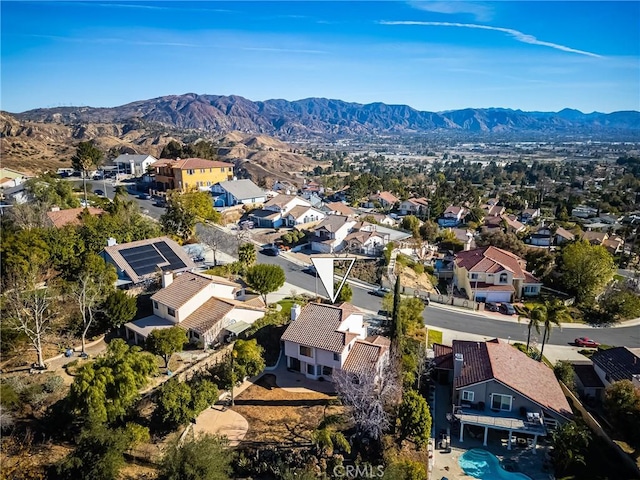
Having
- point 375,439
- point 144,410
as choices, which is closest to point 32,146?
point 144,410

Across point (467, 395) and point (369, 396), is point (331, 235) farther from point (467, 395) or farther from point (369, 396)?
point (369, 396)

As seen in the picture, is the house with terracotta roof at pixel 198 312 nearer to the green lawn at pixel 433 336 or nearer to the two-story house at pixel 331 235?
the green lawn at pixel 433 336

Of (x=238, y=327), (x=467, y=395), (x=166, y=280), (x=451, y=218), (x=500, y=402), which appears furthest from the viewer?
(x=451, y=218)

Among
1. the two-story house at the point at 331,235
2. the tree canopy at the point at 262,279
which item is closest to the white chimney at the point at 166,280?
the tree canopy at the point at 262,279

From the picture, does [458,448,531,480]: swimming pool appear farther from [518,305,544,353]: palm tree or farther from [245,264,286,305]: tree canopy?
[245,264,286,305]: tree canopy

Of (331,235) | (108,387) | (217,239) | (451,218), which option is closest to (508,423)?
(108,387)

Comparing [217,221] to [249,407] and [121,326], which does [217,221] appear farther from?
[249,407]

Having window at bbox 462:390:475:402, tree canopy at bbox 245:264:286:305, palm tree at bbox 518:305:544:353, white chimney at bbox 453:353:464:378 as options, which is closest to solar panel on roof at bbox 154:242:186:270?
tree canopy at bbox 245:264:286:305
